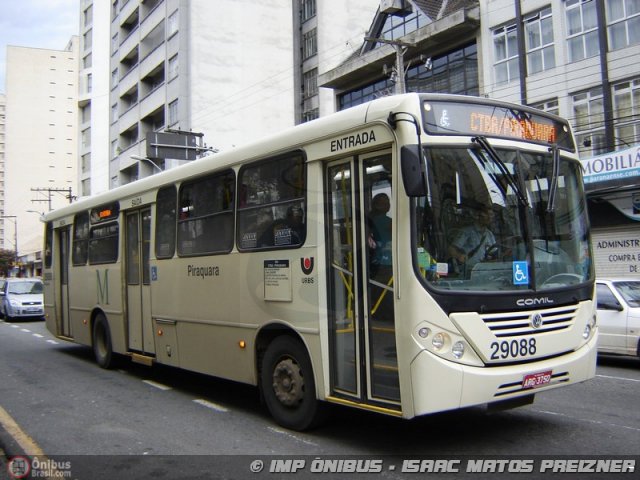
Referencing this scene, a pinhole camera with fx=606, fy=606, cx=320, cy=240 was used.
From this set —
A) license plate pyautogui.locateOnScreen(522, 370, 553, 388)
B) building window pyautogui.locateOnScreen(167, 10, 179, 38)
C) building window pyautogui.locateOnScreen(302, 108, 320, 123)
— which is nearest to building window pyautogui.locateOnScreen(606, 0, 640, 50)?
license plate pyautogui.locateOnScreen(522, 370, 553, 388)

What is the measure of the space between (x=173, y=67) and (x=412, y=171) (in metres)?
39.0

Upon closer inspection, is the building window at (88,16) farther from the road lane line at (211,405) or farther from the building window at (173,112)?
the road lane line at (211,405)

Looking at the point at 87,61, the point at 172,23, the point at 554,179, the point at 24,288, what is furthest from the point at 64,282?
the point at 87,61

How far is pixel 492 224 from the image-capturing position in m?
5.33

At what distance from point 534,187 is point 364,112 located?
1.72 metres

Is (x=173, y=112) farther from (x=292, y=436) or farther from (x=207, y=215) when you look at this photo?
(x=292, y=436)

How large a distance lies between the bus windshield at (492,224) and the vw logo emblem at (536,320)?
0.25 m

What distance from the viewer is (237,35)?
42000 millimetres

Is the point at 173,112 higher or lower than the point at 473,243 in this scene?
higher

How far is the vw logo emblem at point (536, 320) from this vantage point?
5320 millimetres

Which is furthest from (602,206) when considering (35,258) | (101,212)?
Result: (35,258)

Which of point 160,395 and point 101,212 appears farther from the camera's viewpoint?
point 101,212

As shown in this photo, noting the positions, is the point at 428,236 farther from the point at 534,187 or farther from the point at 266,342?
the point at 266,342

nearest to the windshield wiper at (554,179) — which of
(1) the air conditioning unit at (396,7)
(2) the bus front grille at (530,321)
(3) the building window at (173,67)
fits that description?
(2) the bus front grille at (530,321)
